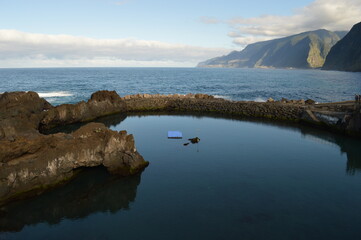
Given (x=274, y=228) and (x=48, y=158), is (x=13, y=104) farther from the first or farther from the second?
(x=274, y=228)

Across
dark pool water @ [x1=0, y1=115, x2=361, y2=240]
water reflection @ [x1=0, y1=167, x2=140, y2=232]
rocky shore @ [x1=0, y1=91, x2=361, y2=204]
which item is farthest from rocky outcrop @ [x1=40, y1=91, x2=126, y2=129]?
water reflection @ [x1=0, y1=167, x2=140, y2=232]

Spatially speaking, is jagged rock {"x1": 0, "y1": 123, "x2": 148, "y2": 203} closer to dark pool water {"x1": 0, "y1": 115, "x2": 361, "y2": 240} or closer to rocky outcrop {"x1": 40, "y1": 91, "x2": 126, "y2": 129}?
dark pool water {"x1": 0, "y1": 115, "x2": 361, "y2": 240}

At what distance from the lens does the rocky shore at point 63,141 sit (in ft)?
61.7

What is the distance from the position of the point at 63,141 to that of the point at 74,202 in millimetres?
5984

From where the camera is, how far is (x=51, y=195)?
19047 mm

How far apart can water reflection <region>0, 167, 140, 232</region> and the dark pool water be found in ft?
0.23

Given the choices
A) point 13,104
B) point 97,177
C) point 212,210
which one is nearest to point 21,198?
point 97,177

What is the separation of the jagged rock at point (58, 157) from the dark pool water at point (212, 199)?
1179 mm

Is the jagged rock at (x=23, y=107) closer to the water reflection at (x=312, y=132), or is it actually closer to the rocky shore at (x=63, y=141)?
the rocky shore at (x=63, y=141)

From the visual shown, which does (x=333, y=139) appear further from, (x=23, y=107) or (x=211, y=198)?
(x=23, y=107)

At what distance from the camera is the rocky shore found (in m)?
18.8

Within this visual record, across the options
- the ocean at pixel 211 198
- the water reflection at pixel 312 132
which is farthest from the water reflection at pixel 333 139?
the ocean at pixel 211 198

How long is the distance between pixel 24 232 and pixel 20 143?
7.34m

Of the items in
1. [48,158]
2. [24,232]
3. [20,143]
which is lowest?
[24,232]
